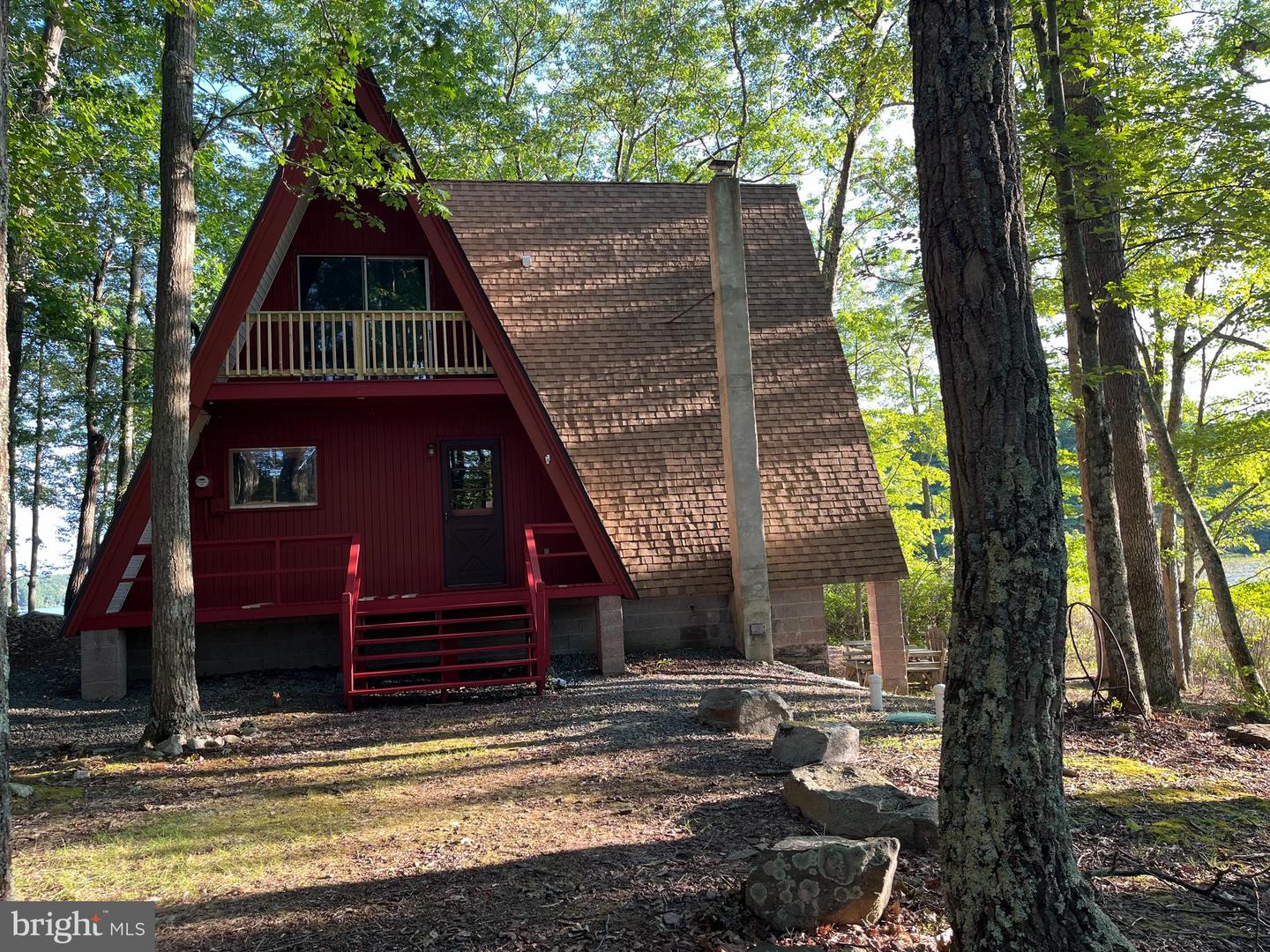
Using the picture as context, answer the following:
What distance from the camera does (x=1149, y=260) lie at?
10.8 metres

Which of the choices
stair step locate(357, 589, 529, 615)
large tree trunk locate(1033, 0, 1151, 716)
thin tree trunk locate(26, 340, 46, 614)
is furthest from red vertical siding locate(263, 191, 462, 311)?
thin tree trunk locate(26, 340, 46, 614)

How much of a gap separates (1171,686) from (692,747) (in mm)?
6006

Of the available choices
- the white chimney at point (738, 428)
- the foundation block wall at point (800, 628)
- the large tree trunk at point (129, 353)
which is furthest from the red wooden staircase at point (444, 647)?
the large tree trunk at point (129, 353)

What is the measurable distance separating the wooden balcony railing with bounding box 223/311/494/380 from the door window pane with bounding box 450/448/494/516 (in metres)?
1.27

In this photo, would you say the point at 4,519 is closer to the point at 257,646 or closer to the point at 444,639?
the point at 444,639

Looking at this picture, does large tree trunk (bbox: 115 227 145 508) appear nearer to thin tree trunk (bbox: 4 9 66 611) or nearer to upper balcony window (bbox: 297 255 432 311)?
thin tree trunk (bbox: 4 9 66 611)

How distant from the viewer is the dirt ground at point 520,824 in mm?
3658

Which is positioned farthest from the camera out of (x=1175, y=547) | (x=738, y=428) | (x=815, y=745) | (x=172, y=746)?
(x=1175, y=547)

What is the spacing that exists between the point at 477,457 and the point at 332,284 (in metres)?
3.42

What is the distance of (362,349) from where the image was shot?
10508 mm

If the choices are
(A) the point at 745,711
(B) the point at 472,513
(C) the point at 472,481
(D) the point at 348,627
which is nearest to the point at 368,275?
(C) the point at 472,481

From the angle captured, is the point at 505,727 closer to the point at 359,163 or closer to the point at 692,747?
the point at 692,747

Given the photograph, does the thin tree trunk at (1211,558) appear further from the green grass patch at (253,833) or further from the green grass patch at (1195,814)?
the green grass patch at (253,833)


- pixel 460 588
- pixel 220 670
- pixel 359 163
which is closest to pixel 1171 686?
pixel 460 588
